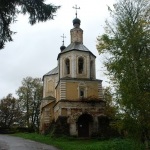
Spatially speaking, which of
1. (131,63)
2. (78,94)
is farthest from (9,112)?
(131,63)

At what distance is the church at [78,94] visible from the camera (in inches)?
1224

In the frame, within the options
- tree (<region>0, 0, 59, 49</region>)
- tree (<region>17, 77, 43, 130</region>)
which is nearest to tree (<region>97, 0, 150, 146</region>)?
tree (<region>0, 0, 59, 49</region>)

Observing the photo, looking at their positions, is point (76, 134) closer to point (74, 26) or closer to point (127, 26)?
point (74, 26)

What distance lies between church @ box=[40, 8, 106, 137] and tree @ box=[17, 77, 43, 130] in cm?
1827

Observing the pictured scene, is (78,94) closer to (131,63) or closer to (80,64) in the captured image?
(80,64)

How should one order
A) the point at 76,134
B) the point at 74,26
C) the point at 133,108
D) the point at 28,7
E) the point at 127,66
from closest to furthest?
the point at 28,7, the point at 133,108, the point at 127,66, the point at 76,134, the point at 74,26

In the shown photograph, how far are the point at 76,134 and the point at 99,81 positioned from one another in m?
6.18

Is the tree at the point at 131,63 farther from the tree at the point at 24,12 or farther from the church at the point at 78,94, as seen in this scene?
the church at the point at 78,94

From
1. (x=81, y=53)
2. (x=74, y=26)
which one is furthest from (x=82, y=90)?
(x=74, y=26)

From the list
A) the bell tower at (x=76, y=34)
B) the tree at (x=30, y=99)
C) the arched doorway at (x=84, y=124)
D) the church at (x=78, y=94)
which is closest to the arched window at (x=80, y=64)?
the church at (x=78, y=94)

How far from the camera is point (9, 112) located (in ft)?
184

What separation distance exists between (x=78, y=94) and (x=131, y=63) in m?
15.7

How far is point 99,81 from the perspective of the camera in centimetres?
3331

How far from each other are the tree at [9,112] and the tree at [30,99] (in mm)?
1614
